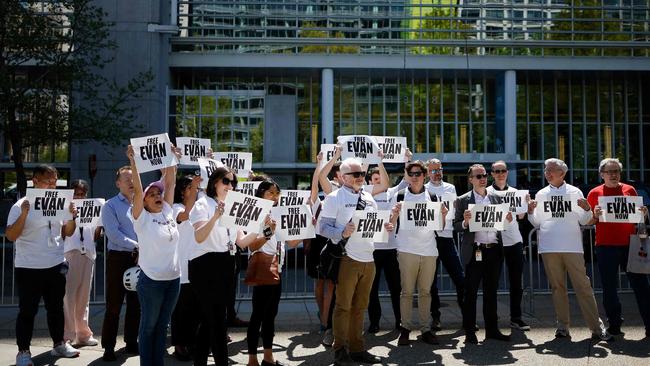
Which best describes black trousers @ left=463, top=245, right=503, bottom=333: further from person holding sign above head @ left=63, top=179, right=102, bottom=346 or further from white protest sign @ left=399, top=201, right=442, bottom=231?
person holding sign above head @ left=63, top=179, right=102, bottom=346

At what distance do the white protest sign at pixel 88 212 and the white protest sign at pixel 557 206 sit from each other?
5.65 meters

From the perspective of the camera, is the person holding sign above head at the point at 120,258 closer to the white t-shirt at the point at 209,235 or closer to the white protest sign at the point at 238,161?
the white t-shirt at the point at 209,235

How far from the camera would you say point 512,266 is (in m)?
8.70

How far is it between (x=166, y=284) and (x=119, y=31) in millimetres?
23638

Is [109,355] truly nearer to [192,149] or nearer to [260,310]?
[260,310]

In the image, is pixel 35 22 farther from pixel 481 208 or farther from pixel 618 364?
pixel 618 364

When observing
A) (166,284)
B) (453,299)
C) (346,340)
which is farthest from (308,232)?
(453,299)

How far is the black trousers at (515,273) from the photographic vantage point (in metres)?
8.62

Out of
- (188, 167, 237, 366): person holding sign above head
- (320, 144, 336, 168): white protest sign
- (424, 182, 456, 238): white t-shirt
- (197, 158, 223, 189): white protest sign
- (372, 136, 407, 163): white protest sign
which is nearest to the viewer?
(188, 167, 237, 366): person holding sign above head

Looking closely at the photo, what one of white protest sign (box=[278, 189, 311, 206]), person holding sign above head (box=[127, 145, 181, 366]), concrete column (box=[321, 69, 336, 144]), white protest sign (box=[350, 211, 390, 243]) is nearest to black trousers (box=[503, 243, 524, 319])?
white protest sign (box=[350, 211, 390, 243])

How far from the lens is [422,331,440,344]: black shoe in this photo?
25.2 ft

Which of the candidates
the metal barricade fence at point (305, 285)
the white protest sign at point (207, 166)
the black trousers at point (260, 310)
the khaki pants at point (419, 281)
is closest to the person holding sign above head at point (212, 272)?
the black trousers at point (260, 310)

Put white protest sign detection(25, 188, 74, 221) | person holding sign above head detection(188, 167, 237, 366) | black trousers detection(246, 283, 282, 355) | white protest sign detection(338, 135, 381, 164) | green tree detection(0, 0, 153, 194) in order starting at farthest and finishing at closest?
green tree detection(0, 0, 153, 194) < white protest sign detection(338, 135, 381, 164) < white protest sign detection(25, 188, 74, 221) < black trousers detection(246, 283, 282, 355) < person holding sign above head detection(188, 167, 237, 366)

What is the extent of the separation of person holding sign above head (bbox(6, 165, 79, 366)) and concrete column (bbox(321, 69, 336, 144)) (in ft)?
69.1
